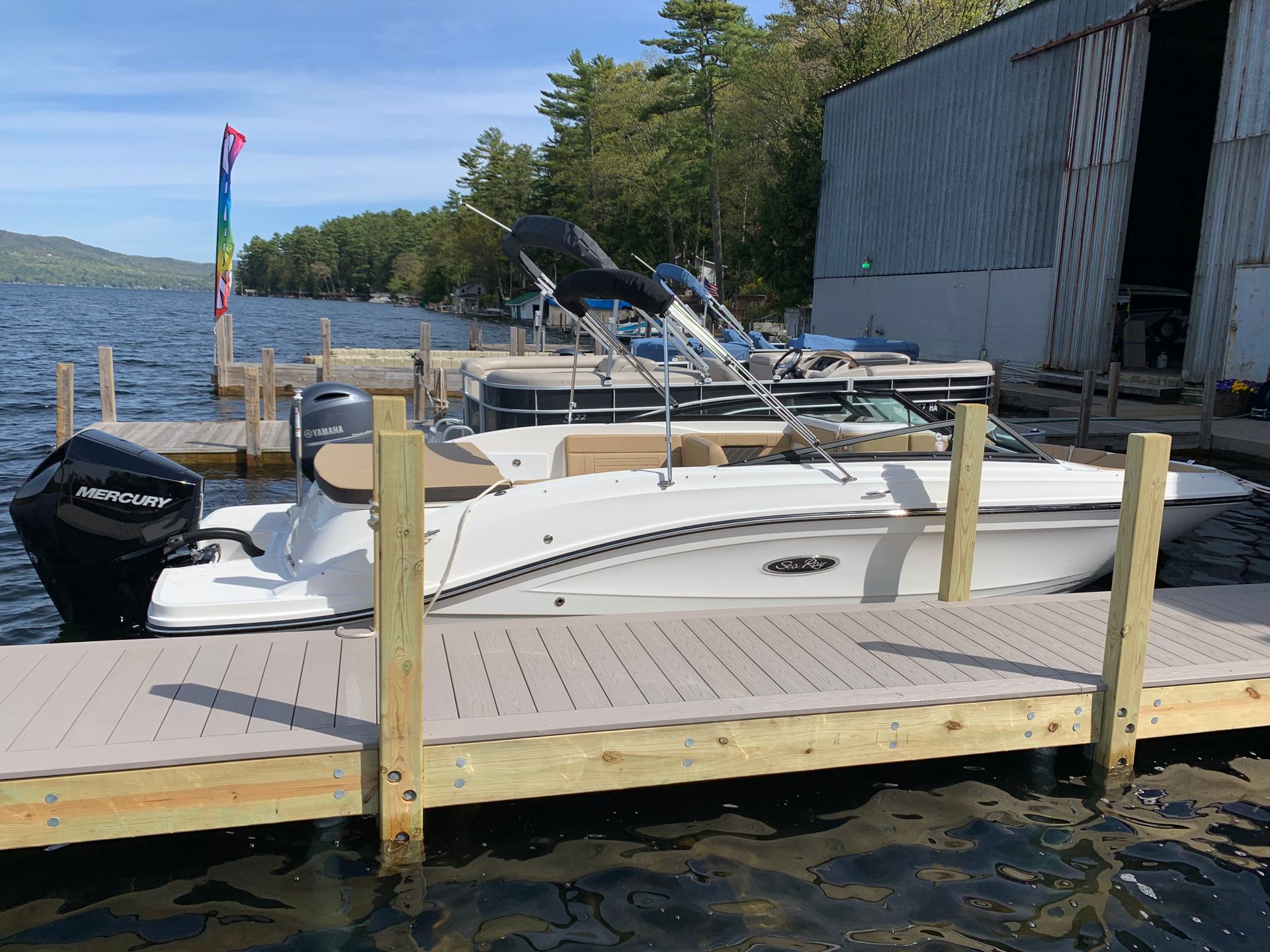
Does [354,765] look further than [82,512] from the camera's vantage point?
No

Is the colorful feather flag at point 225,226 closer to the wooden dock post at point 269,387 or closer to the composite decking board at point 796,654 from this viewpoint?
the wooden dock post at point 269,387

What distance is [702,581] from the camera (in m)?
5.53

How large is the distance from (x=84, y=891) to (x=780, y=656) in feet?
9.65

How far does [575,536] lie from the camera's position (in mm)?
5262

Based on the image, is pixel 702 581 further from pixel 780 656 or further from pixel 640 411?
pixel 640 411

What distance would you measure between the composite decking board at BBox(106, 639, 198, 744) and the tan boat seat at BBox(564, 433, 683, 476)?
3.00 m

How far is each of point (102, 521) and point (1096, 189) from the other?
1795 cm

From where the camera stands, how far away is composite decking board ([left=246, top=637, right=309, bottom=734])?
367 centimetres

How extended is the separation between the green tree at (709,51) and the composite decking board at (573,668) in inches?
1685

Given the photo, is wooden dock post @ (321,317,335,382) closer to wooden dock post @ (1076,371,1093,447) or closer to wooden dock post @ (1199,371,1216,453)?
wooden dock post @ (1076,371,1093,447)

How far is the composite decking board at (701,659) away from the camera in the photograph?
4168 mm

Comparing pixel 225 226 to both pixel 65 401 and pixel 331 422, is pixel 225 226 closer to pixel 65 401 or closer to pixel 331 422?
pixel 65 401

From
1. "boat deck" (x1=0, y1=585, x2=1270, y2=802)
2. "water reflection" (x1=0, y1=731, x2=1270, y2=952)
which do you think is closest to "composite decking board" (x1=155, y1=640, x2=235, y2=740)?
"boat deck" (x1=0, y1=585, x2=1270, y2=802)

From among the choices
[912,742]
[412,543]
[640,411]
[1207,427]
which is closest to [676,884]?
[912,742]
